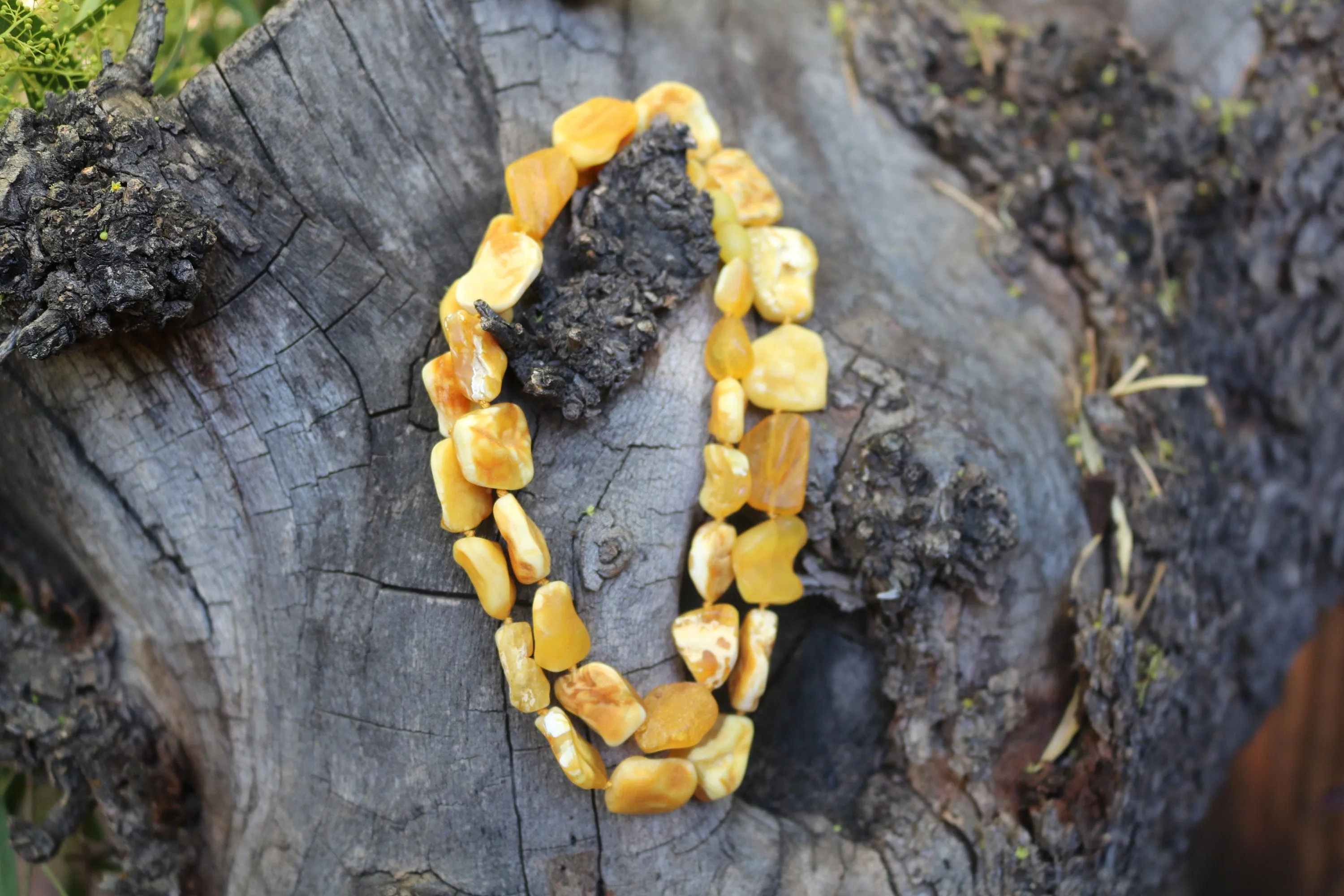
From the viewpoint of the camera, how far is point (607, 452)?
0.96 metres

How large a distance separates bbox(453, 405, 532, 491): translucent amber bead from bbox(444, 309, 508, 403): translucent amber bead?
0.9 inches

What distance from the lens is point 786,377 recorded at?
1012 millimetres

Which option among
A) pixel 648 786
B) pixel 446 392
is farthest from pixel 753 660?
pixel 446 392

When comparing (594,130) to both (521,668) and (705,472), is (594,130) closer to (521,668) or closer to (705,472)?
(705,472)

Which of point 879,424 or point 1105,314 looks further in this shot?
point 1105,314

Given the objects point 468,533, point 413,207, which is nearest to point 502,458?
point 468,533

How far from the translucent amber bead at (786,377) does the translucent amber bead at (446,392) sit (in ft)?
1.03

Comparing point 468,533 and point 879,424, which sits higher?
point 468,533

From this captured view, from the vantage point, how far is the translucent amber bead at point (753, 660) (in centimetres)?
99

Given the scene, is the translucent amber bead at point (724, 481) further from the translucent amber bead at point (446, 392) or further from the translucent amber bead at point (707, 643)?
the translucent amber bead at point (446, 392)

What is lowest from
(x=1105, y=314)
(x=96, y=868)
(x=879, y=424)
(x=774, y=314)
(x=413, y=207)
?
(x=96, y=868)

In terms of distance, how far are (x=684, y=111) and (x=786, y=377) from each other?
1.14 feet

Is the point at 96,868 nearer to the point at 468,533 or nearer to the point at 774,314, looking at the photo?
the point at 468,533

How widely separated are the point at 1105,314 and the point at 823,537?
1.75 ft
